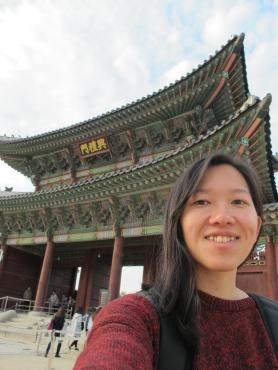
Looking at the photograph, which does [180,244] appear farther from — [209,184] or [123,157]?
[123,157]

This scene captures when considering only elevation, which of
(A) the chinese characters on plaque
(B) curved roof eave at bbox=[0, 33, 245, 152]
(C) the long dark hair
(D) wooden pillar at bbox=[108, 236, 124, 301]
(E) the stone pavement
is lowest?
(E) the stone pavement

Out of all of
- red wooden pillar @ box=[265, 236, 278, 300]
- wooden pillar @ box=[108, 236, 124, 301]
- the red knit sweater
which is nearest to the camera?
the red knit sweater

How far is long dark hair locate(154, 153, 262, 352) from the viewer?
1169 mm

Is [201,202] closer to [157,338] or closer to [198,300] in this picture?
[198,300]

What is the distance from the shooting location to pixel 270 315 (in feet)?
4.79

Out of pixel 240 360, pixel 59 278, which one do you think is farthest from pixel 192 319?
pixel 59 278

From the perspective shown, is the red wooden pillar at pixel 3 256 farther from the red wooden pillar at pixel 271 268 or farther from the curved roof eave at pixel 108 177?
the red wooden pillar at pixel 271 268

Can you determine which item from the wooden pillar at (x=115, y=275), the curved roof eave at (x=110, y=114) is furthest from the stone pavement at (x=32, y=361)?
the curved roof eave at (x=110, y=114)

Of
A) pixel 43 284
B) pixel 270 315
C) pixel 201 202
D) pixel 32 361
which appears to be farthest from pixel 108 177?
pixel 270 315

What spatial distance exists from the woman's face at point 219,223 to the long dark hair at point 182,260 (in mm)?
39

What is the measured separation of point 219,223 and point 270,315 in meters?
0.49

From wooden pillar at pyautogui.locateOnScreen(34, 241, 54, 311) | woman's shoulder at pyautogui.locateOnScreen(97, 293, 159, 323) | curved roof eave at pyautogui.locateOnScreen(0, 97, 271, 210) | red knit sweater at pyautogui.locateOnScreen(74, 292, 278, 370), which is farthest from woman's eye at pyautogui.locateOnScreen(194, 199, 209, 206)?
wooden pillar at pyautogui.locateOnScreen(34, 241, 54, 311)

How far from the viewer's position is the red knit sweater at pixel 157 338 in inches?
37.7

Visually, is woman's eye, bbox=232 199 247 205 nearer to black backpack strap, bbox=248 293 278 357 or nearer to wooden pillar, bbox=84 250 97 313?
black backpack strap, bbox=248 293 278 357
